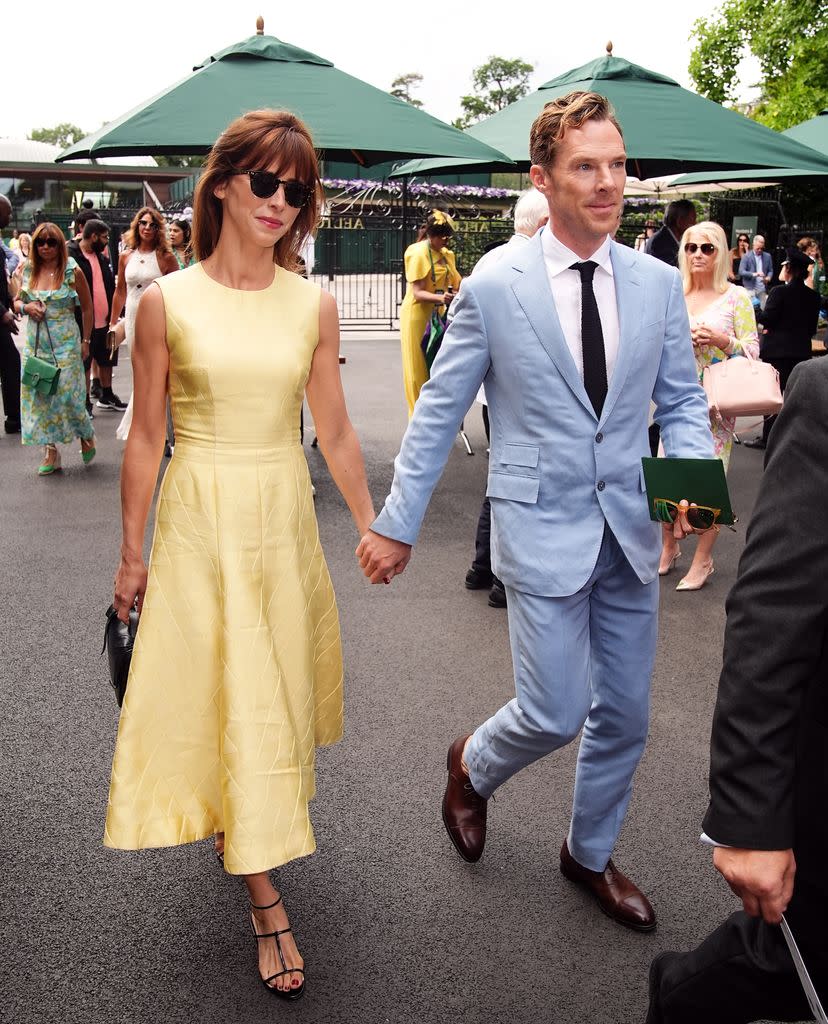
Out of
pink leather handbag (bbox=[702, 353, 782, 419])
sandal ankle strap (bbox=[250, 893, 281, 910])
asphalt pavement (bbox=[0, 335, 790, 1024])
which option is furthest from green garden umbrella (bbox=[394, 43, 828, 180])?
sandal ankle strap (bbox=[250, 893, 281, 910])

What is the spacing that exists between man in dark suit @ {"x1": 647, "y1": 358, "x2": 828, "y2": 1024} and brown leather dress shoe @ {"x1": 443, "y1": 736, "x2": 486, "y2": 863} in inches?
68.0

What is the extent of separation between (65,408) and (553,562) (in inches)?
294

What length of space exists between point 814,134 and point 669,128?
437cm

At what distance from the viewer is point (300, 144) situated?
3143 millimetres

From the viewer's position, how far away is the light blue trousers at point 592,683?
3117 millimetres

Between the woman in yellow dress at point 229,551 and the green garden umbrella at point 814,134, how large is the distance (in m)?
9.36

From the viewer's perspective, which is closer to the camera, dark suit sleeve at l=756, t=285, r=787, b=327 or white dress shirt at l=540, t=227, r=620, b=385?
white dress shirt at l=540, t=227, r=620, b=385

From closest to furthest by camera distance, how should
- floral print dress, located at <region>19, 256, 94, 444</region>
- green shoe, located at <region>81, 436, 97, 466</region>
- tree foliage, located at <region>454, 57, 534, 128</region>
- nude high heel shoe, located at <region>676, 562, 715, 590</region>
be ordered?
nude high heel shoe, located at <region>676, 562, 715, 590</region> < floral print dress, located at <region>19, 256, 94, 444</region> < green shoe, located at <region>81, 436, 97, 466</region> < tree foliage, located at <region>454, 57, 534, 128</region>

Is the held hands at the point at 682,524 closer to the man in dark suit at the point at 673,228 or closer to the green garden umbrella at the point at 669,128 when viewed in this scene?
the green garden umbrella at the point at 669,128

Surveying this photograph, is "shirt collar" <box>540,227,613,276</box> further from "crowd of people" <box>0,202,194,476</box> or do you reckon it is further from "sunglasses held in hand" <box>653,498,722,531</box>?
"crowd of people" <box>0,202,194,476</box>

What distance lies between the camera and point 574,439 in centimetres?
308

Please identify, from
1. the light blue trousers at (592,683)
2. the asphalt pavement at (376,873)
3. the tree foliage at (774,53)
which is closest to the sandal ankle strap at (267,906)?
the asphalt pavement at (376,873)

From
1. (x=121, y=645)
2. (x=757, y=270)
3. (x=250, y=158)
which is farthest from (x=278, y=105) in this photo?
(x=757, y=270)

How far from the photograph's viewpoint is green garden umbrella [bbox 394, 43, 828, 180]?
8.16 metres
